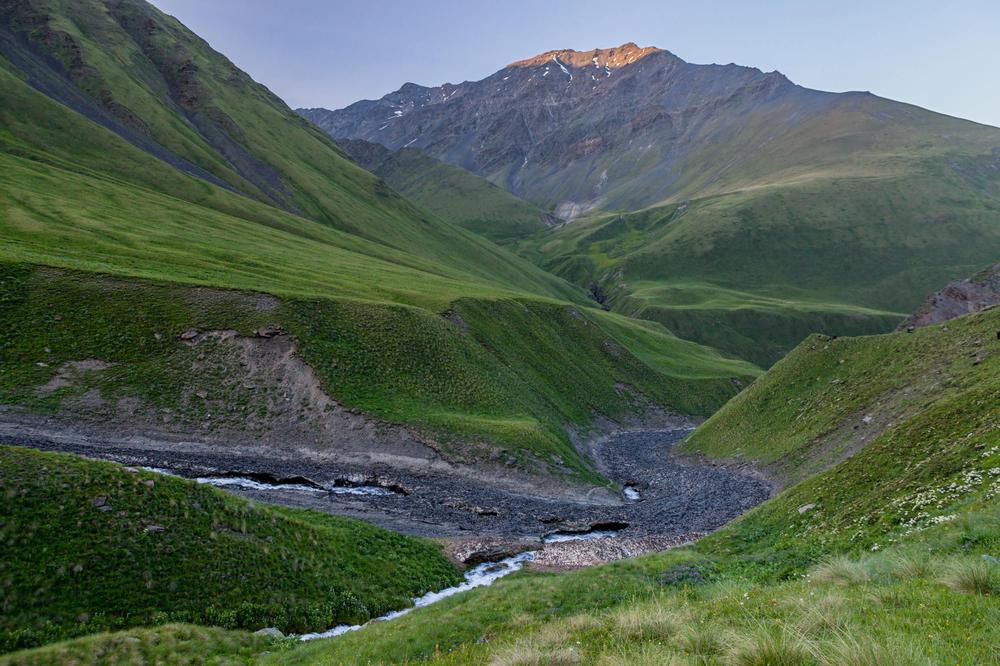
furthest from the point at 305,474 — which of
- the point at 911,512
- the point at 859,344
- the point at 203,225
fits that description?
the point at 203,225

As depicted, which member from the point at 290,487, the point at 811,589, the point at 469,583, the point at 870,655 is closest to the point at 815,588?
the point at 811,589

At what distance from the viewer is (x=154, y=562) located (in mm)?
25438

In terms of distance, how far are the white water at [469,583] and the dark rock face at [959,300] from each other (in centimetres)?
7042

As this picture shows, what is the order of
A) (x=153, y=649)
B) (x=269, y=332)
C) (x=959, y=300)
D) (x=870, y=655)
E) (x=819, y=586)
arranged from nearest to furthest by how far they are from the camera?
(x=870, y=655), (x=819, y=586), (x=153, y=649), (x=269, y=332), (x=959, y=300)

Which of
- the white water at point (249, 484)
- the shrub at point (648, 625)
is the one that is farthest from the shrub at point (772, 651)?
the white water at point (249, 484)

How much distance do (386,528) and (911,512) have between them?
29.5 meters

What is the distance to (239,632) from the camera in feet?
78.0

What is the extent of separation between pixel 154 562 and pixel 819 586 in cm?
2481

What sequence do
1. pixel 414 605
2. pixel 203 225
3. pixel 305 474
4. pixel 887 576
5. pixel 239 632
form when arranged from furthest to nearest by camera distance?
1. pixel 203 225
2. pixel 305 474
3. pixel 414 605
4. pixel 239 632
5. pixel 887 576

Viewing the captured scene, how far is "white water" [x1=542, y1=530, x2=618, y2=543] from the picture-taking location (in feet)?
142

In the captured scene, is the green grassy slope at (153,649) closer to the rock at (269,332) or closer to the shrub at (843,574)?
the shrub at (843,574)

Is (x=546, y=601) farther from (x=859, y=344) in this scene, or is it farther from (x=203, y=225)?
(x=203, y=225)

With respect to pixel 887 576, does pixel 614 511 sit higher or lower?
lower

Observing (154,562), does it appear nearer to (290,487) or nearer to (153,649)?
(153,649)
